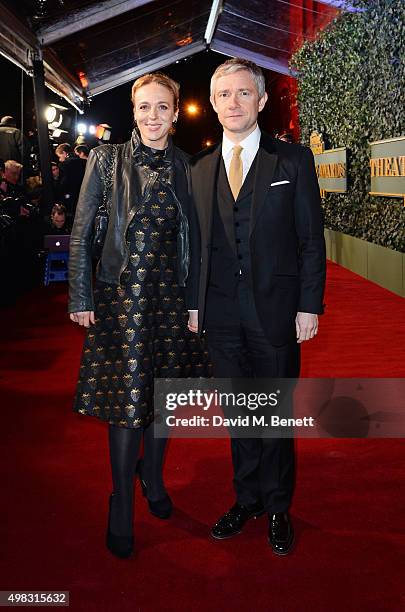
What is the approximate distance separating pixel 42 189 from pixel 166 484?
8.87 m

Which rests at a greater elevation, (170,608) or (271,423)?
(271,423)

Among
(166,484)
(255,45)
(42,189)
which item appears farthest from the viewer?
(255,45)

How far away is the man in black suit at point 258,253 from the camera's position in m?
2.74

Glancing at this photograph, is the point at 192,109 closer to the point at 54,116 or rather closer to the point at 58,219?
the point at 54,116

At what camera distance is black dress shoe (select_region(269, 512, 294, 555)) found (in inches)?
111

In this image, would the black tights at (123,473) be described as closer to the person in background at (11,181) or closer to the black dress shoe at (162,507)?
the black dress shoe at (162,507)

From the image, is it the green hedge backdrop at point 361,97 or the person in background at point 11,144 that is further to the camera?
the person in background at point 11,144

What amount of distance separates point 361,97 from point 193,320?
7.96 m

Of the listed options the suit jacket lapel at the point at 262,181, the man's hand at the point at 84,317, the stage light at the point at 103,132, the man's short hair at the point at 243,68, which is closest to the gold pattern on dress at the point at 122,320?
the man's hand at the point at 84,317

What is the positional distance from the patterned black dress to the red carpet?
1.66 feet

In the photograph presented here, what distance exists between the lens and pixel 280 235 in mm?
2762

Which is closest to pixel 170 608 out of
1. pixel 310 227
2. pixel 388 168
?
pixel 310 227

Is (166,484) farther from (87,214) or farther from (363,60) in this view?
(363,60)

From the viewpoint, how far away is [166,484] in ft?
11.6
